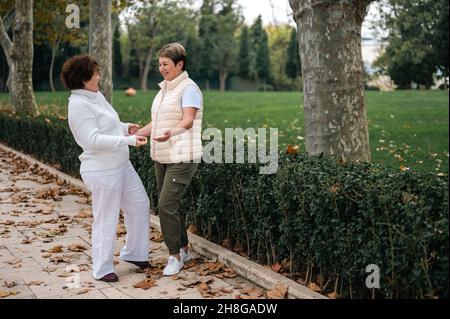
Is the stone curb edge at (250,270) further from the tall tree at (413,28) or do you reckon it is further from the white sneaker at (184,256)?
the tall tree at (413,28)

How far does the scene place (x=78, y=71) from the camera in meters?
4.50

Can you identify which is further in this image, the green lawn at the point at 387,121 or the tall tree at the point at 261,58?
the tall tree at the point at 261,58

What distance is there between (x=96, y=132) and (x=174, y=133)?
644 millimetres

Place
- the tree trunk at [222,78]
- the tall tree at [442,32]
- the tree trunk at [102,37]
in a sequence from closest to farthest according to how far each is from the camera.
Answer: the tree trunk at [102,37] < the tall tree at [442,32] < the tree trunk at [222,78]

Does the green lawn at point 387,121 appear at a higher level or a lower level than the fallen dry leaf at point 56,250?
higher

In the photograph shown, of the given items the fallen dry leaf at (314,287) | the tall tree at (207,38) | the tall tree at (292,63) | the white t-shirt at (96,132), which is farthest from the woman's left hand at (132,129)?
the tall tree at (292,63)

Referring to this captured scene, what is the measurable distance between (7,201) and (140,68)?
46291mm

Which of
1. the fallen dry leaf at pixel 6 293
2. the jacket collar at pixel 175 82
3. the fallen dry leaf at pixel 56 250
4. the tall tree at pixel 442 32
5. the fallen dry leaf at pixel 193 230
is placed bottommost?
the fallen dry leaf at pixel 6 293

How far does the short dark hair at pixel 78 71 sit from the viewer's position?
450 cm

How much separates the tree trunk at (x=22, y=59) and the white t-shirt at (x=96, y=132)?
12920mm

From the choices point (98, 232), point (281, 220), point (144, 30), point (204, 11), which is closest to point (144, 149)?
point (98, 232)

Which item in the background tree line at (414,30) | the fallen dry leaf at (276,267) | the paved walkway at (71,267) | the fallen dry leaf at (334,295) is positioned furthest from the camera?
the background tree line at (414,30)

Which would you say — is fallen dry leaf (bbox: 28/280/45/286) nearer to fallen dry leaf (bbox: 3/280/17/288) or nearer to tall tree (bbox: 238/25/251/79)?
fallen dry leaf (bbox: 3/280/17/288)

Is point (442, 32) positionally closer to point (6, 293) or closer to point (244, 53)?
point (6, 293)
